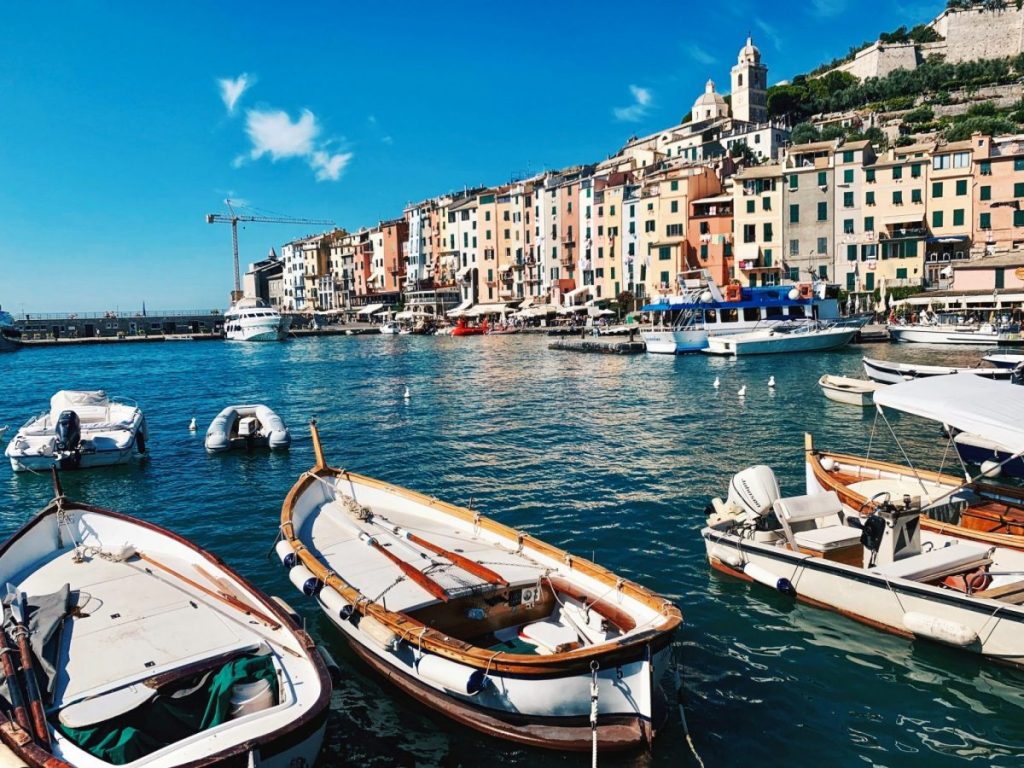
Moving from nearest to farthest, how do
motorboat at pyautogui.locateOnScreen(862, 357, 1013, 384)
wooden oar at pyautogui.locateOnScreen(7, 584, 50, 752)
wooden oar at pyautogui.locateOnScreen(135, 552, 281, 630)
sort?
Answer: wooden oar at pyautogui.locateOnScreen(7, 584, 50, 752)
wooden oar at pyautogui.locateOnScreen(135, 552, 281, 630)
motorboat at pyautogui.locateOnScreen(862, 357, 1013, 384)

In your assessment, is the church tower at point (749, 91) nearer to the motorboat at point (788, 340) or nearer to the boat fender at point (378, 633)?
the motorboat at point (788, 340)

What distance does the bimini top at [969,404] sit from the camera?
10.7 meters

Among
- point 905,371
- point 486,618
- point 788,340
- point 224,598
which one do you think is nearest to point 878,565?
point 486,618

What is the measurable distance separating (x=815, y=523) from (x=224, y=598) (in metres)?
9.56

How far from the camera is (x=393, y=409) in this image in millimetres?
34688

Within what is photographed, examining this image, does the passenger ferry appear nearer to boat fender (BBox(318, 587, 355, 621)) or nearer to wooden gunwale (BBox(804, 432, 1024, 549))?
wooden gunwale (BBox(804, 432, 1024, 549))

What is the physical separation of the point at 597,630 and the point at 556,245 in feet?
289

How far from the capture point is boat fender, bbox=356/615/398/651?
844cm

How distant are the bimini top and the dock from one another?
45.7 meters

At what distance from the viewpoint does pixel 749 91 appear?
124 meters

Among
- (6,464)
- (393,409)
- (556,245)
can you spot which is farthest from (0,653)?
(556,245)

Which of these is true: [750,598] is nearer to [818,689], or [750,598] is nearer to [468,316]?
[818,689]

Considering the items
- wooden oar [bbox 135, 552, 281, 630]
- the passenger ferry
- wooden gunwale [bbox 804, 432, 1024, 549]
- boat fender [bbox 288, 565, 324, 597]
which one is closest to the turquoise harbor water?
boat fender [bbox 288, 565, 324, 597]

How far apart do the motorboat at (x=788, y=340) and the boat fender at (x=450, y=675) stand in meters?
48.2
